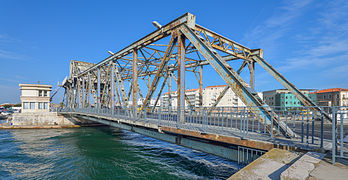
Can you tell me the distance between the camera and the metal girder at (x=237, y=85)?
6.58m

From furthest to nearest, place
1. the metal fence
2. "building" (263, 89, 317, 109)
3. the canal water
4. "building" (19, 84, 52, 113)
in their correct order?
"building" (263, 89, 317, 109), "building" (19, 84, 52, 113), the canal water, the metal fence

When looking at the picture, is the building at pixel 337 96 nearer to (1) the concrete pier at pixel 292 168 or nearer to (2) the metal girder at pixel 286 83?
(2) the metal girder at pixel 286 83

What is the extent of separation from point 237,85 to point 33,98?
4399cm

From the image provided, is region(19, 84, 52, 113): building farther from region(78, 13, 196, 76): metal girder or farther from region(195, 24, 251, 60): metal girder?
region(195, 24, 251, 60): metal girder

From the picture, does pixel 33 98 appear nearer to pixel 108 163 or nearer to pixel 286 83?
pixel 108 163

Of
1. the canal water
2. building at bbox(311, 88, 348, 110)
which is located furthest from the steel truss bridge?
building at bbox(311, 88, 348, 110)

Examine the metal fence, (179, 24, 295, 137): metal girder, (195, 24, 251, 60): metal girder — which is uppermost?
(195, 24, 251, 60): metal girder

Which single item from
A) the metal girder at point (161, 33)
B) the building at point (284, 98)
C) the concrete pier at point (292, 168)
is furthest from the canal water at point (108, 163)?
the building at point (284, 98)

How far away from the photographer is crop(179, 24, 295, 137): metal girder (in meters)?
6.58

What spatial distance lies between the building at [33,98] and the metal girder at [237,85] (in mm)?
41198

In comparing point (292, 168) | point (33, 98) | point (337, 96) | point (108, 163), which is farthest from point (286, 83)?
point (337, 96)

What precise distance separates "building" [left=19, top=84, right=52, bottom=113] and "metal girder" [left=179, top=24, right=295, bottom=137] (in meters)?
41.2

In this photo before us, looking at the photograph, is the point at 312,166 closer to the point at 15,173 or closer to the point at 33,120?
the point at 15,173

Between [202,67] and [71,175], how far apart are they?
13914 mm
